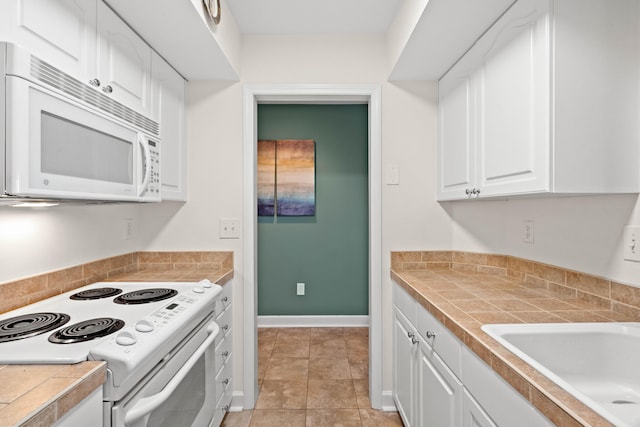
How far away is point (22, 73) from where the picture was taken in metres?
0.89

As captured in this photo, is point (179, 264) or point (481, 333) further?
point (179, 264)

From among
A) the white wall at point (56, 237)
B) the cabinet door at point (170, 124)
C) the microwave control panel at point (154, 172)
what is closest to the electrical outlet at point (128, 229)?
the white wall at point (56, 237)

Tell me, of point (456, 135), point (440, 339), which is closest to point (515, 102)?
point (456, 135)

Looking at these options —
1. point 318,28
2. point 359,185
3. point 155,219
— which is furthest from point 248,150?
point 359,185

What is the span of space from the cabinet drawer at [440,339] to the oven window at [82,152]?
135 centimetres

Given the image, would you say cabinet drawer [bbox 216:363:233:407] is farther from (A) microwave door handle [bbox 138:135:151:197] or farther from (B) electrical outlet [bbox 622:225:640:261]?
(B) electrical outlet [bbox 622:225:640:261]

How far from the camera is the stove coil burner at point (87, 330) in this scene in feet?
3.19

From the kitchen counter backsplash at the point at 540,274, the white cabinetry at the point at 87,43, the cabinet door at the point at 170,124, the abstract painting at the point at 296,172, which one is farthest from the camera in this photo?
the abstract painting at the point at 296,172

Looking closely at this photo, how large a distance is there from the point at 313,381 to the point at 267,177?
1966 mm

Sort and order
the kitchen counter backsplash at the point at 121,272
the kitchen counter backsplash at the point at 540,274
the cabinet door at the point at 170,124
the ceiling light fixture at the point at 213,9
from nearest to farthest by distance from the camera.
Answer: the kitchen counter backsplash at the point at 540,274 < the kitchen counter backsplash at the point at 121,272 < the ceiling light fixture at the point at 213,9 < the cabinet door at the point at 170,124

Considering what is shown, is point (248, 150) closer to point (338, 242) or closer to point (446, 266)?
point (446, 266)

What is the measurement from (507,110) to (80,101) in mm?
1559

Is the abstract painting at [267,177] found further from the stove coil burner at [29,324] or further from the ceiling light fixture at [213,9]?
the stove coil burner at [29,324]

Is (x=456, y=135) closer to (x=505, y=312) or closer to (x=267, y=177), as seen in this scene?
(x=505, y=312)
